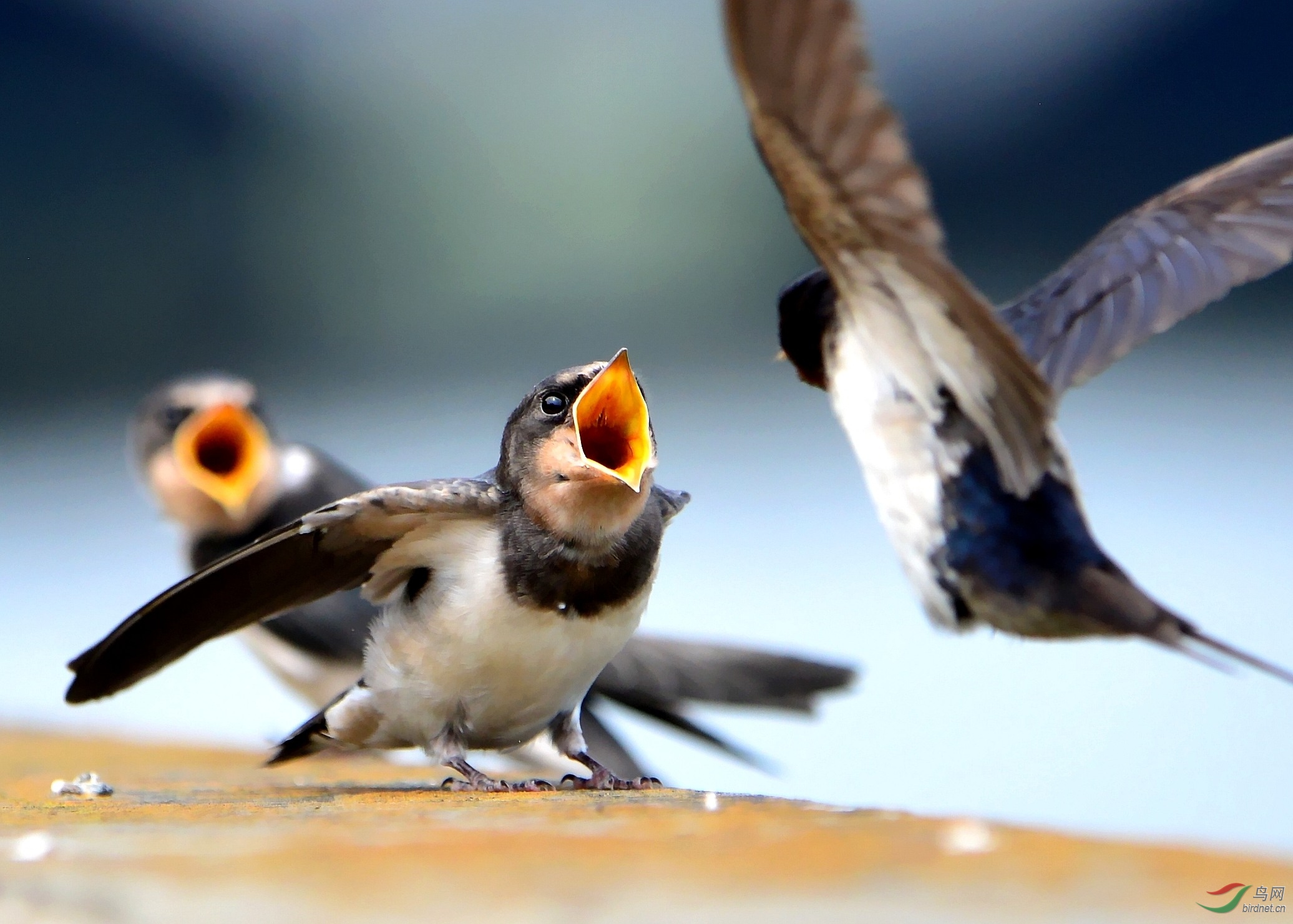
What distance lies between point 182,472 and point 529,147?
7.13 meters

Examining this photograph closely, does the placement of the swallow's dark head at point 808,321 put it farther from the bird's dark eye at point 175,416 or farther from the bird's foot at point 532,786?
the bird's dark eye at point 175,416

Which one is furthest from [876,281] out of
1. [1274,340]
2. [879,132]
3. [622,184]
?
[1274,340]

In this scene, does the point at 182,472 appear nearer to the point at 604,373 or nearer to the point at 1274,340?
the point at 604,373

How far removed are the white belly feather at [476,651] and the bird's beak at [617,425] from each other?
0.20m

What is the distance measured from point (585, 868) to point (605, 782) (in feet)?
3.06

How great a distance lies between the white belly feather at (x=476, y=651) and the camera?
88.1 inches

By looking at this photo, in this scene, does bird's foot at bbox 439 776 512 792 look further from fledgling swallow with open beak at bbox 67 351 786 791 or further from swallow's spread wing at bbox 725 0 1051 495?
swallow's spread wing at bbox 725 0 1051 495

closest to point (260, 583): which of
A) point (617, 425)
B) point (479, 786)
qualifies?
point (479, 786)

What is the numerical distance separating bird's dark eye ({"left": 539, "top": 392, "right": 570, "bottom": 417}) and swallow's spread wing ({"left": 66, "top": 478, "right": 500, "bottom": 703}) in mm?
158

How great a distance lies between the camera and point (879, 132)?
1872mm

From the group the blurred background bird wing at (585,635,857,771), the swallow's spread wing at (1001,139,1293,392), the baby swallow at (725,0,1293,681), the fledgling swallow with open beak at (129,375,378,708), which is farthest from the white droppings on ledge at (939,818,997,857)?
Result: the fledgling swallow with open beak at (129,375,378,708)

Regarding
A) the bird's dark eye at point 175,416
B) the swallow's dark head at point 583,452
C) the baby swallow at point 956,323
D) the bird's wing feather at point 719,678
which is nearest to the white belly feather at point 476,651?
the swallow's dark head at point 583,452

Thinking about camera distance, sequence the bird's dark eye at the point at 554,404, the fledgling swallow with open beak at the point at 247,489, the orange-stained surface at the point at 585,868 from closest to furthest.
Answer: the orange-stained surface at the point at 585,868 → the bird's dark eye at the point at 554,404 → the fledgling swallow with open beak at the point at 247,489

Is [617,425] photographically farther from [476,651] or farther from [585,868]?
[585,868]
